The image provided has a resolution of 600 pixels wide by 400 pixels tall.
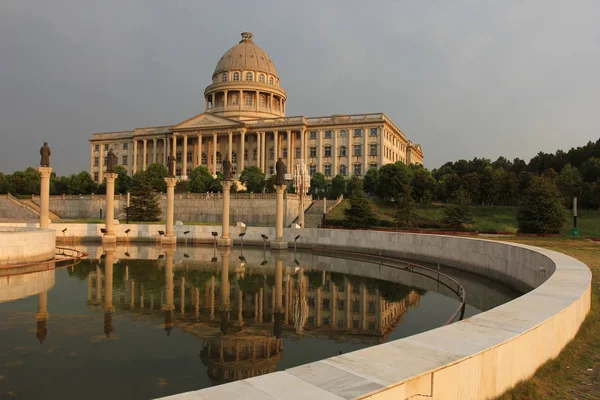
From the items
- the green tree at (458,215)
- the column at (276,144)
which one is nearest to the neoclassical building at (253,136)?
the column at (276,144)

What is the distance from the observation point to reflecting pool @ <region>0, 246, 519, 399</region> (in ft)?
26.7

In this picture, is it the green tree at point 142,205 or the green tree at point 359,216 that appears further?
the green tree at point 142,205

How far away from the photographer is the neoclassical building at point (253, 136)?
87.9 meters

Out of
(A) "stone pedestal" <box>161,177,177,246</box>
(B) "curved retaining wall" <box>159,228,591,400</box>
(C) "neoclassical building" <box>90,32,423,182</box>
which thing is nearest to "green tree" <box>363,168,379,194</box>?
(C) "neoclassical building" <box>90,32,423,182</box>

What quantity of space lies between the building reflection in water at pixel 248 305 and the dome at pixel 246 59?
9264 centimetres

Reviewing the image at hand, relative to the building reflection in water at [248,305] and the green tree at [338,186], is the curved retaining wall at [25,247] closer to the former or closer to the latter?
the building reflection in water at [248,305]

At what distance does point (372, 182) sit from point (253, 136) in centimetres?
3526

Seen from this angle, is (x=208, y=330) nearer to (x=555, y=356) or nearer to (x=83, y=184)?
(x=555, y=356)

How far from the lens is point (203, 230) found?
3531 cm

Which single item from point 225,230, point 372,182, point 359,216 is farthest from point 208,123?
point 225,230

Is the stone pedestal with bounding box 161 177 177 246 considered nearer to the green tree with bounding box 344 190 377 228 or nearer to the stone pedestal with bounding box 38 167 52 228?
the stone pedestal with bounding box 38 167 52 228

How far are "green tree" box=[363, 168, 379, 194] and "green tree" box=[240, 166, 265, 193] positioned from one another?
54.3ft

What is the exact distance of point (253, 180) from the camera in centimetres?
7212

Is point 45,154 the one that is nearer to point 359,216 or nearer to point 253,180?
point 359,216
